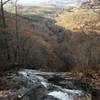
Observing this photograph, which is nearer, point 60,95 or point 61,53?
point 60,95

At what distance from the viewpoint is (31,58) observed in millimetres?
43406

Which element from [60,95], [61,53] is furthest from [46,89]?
[61,53]

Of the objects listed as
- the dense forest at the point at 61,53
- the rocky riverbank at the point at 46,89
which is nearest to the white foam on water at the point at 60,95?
the rocky riverbank at the point at 46,89

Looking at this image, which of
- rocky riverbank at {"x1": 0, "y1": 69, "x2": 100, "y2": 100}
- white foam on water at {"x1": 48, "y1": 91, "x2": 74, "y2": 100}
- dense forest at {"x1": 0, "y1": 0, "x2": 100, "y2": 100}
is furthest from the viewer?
dense forest at {"x1": 0, "y1": 0, "x2": 100, "y2": 100}

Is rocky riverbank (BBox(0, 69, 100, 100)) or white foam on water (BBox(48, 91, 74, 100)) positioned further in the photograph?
white foam on water (BBox(48, 91, 74, 100))

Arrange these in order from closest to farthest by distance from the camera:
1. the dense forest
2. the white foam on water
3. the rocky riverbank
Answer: the rocky riverbank < the white foam on water < the dense forest

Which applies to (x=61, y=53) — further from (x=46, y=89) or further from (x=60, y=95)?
(x=60, y=95)

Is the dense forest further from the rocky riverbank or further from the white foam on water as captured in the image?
the white foam on water

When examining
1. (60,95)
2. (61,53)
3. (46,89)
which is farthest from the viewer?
(61,53)

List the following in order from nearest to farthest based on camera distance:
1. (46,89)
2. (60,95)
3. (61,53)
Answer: (60,95)
(46,89)
(61,53)

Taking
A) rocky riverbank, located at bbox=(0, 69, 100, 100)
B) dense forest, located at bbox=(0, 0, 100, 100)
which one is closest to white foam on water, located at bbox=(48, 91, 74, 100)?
rocky riverbank, located at bbox=(0, 69, 100, 100)

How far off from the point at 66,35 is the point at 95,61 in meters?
32.0

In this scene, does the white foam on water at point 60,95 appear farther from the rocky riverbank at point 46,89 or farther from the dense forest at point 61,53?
the dense forest at point 61,53

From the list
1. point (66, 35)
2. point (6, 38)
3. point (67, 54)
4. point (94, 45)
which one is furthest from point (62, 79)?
point (66, 35)
